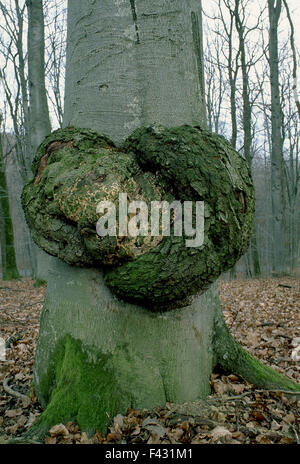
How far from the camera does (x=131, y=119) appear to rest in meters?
2.22

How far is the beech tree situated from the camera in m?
1.89

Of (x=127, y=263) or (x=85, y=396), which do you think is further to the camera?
(x=85, y=396)

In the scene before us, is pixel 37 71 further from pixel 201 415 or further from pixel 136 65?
pixel 201 415

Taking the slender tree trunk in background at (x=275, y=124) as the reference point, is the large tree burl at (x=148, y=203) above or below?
below

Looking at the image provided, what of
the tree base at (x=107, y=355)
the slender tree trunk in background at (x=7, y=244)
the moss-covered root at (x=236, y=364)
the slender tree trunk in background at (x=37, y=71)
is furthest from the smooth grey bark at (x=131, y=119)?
the slender tree trunk in background at (x=7, y=244)

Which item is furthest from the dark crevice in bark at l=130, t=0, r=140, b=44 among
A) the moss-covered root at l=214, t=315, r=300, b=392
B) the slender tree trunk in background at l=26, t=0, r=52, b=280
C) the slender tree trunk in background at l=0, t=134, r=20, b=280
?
the slender tree trunk in background at l=0, t=134, r=20, b=280

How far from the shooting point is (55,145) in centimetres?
219

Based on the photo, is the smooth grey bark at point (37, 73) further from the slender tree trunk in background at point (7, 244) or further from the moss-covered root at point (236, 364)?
the moss-covered root at point (236, 364)

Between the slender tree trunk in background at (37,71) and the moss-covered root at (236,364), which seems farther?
the slender tree trunk in background at (37,71)

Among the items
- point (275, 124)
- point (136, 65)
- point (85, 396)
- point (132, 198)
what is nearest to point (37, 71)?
point (136, 65)

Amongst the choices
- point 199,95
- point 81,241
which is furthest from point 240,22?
point 81,241

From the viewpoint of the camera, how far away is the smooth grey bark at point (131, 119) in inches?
82.5

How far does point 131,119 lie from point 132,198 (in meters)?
0.63

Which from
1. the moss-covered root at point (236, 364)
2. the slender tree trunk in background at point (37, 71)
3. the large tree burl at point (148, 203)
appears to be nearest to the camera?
the large tree burl at point (148, 203)
